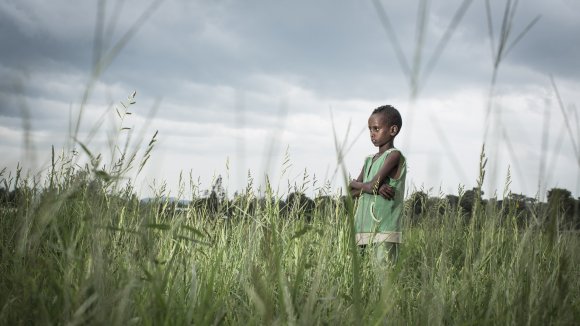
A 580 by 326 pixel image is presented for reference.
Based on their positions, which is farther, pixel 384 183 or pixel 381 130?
pixel 381 130

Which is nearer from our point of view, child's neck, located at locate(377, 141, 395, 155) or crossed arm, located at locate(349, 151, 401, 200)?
crossed arm, located at locate(349, 151, 401, 200)

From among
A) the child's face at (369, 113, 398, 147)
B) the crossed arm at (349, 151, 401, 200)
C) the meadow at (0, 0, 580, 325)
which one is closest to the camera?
the meadow at (0, 0, 580, 325)

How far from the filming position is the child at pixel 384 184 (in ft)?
11.7

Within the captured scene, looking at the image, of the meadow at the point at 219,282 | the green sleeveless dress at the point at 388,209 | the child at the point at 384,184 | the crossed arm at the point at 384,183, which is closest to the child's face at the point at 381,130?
the child at the point at 384,184

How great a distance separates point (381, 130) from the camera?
153 inches

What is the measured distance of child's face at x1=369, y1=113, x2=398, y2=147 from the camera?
3.88 m

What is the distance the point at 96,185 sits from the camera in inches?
64.1

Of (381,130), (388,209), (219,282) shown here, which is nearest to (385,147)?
(381,130)

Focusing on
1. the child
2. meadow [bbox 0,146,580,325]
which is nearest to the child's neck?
the child

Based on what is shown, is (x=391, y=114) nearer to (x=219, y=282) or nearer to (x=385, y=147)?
(x=385, y=147)

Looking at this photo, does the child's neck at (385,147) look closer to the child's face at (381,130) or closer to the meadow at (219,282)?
the child's face at (381,130)

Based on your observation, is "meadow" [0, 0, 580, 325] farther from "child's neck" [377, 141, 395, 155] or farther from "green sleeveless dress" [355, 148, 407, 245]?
"child's neck" [377, 141, 395, 155]

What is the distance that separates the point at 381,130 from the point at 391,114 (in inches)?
6.4

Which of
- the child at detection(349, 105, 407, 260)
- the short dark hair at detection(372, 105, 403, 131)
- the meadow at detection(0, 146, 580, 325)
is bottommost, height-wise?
the meadow at detection(0, 146, 580, 325)
